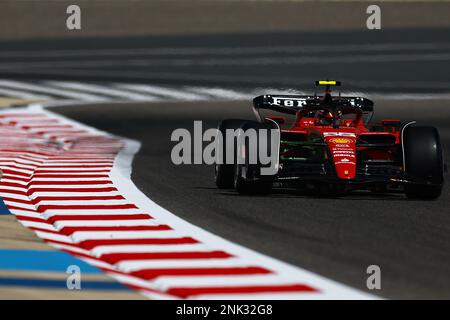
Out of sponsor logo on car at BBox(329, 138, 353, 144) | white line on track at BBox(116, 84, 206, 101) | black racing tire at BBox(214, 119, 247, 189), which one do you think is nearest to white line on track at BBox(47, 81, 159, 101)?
white line on track at BBox(116, 84, 206, 101)

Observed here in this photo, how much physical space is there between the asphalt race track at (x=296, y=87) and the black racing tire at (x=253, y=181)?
0.14 meters

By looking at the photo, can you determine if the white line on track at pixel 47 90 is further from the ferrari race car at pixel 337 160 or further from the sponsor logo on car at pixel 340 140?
the sponsor logo on car at pixel 340 140

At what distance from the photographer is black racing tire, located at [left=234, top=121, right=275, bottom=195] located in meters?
13.6

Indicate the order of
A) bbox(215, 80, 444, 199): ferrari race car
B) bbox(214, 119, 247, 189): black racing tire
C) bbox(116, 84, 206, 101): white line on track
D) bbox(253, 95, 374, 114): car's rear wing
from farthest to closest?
1. bbox(116, 84, 206, 101): white line on track
2. bbox(253, 95, 374, 114): car's rear wing
3. bbox(214, 119, 247, 189): black racing tire
4. bbox(215, 80, 444, 199): ferrari race car

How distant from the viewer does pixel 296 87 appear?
29.0 metres

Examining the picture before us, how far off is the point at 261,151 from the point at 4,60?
22.7 metres

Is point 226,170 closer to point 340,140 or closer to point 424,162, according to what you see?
point 340,140

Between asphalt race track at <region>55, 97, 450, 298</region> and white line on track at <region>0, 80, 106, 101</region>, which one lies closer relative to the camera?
asphalt race track at <region>55, 97, 450, 298</region>

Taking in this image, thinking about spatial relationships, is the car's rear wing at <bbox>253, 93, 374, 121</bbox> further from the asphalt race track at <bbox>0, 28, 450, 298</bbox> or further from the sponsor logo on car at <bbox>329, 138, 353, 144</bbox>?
the asphalt race track at <bbox>0, 28, 450, 298</bbox>

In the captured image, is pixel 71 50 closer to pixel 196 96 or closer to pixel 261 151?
pixel 196 96

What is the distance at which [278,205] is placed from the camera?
13062mm

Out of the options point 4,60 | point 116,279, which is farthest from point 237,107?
point 116,279

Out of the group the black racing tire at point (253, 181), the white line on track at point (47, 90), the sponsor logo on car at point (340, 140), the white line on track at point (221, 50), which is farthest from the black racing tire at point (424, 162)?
the white line on track at point (221, 50)

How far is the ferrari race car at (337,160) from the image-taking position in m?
13.5
